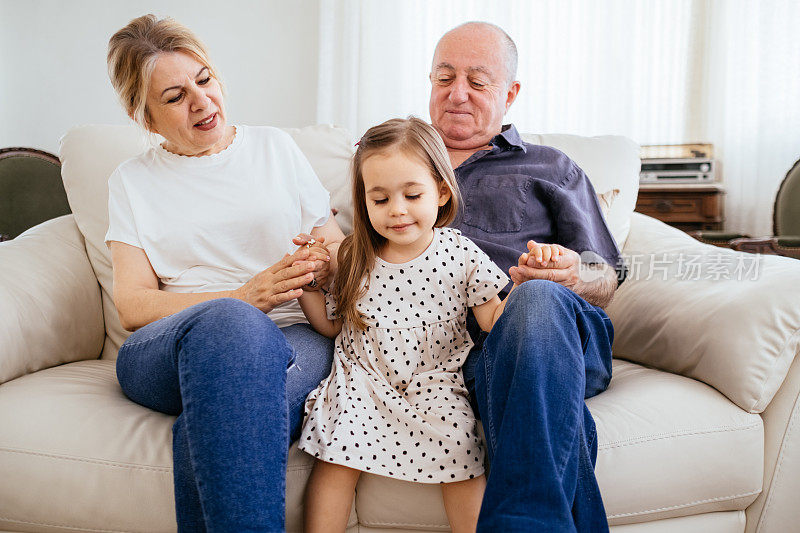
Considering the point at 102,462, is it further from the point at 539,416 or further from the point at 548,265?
the point at 548,265

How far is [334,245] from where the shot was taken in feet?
4.61

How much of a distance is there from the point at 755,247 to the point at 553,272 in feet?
3.72

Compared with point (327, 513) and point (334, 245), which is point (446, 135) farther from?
point (327, 513)

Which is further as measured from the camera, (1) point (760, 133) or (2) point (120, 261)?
(1) point (760, 133)

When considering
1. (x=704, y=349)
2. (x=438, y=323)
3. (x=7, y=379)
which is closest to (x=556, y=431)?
(x=438, y=323)

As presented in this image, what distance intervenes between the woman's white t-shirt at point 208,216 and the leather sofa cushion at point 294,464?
1.05 feet

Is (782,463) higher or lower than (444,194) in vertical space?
lower

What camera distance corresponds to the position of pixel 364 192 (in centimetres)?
124

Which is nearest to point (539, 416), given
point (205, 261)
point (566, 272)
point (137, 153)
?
point (566, 272)

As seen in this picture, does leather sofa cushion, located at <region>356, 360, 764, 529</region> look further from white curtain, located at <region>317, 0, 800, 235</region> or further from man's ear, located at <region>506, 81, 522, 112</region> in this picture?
white curtain, located at <region>317, 0, 800, 235</region>

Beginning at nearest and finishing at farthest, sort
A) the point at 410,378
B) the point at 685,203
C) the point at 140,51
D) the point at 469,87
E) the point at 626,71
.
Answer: the point at 410,378 → the point at 140,51 → the point at 469,87 → the point at 685,203 → the point at 626,71

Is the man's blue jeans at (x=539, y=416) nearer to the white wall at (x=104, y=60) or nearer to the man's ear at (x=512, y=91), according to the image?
the man's ear at (x=512, y=91)

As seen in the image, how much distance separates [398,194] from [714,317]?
26.9 inches

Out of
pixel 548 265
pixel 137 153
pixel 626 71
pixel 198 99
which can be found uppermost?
pixel 626 71
